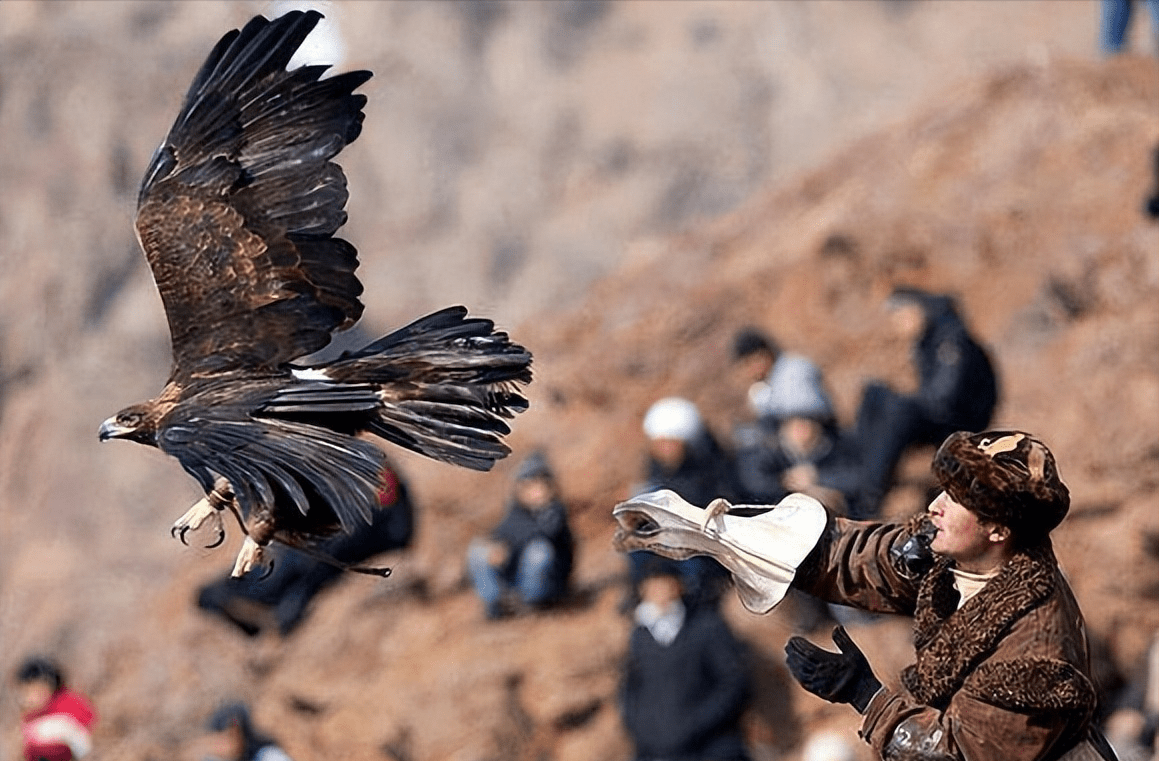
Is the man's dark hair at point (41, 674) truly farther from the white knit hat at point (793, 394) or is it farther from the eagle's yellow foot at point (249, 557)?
the eagle's yellow foot at point (249, 557)

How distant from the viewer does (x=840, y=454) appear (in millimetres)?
7449

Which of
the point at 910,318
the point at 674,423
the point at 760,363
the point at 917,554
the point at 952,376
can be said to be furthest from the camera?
the point at 760,363

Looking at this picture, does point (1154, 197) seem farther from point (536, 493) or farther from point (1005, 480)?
point (1005, 480)

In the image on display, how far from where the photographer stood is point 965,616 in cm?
327

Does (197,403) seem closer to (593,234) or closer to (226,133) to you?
(226,133)

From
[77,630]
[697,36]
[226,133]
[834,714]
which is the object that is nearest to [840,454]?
[834,714]

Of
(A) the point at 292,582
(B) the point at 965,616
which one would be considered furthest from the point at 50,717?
(B) the point at 965,616

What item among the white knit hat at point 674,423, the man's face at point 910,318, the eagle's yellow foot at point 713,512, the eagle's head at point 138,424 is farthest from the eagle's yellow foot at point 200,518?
the man's face at point 910,318

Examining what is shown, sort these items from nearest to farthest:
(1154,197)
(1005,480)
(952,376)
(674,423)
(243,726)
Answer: (1005,480) → (243,726) → (674,423) → (952,376) → (1154,197)

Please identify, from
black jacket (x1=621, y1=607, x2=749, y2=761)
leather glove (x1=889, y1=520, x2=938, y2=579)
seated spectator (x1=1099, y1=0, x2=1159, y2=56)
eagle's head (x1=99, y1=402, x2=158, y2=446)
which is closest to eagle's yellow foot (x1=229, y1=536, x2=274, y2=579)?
eagle's head (x1=99, y1=402, x2=158, y2=446)

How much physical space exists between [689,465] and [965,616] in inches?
144

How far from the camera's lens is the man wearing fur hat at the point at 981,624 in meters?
3.19

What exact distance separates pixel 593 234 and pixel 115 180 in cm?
475

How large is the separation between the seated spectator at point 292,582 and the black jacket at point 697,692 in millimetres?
1329
